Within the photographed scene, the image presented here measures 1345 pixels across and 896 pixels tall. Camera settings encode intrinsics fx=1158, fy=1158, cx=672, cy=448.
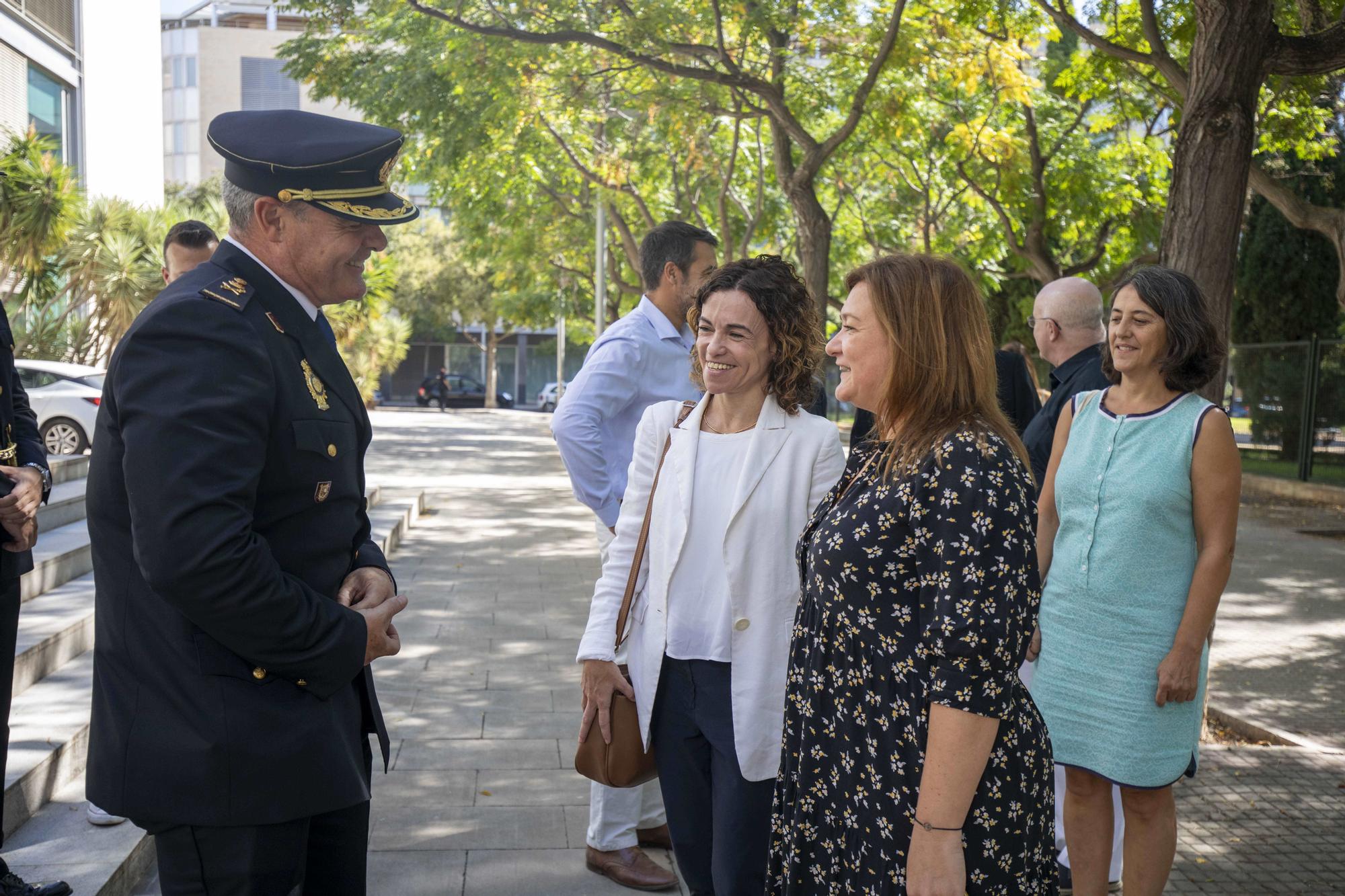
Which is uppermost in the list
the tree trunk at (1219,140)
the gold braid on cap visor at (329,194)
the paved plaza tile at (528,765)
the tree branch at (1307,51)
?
the tree branch at (1307,51)

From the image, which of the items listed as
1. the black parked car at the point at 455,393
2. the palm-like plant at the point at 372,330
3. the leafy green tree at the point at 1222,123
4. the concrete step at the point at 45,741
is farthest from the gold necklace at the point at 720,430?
the black parked car at the point at 455,393

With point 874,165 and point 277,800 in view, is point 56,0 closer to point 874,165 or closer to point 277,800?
point 874,165

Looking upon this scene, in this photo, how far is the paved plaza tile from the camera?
417 cm

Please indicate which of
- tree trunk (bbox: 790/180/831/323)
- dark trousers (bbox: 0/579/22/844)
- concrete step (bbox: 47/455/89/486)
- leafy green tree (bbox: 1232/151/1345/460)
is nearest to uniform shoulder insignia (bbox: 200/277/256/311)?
dark trousers (bbox: 0/579/22/844)

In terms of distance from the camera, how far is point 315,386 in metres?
2.14

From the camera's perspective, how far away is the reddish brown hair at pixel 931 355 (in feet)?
7.33

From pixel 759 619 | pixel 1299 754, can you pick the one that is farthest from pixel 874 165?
pixel 759 619

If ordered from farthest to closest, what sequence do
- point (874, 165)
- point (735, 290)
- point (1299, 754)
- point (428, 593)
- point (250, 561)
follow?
point (874, 165) < point (428, 593) < point (1299, 754) < point (735, 290) < point (250, 561)

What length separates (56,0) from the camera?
20.5m

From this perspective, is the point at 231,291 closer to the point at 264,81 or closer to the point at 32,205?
the point at 32,205

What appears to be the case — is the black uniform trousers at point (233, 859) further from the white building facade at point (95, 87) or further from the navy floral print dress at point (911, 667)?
the white building facade at point (95, 87)

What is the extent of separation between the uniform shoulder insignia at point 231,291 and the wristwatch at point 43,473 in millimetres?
1851

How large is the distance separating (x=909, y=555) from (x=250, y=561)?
1152mm

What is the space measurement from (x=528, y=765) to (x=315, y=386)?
351cm
